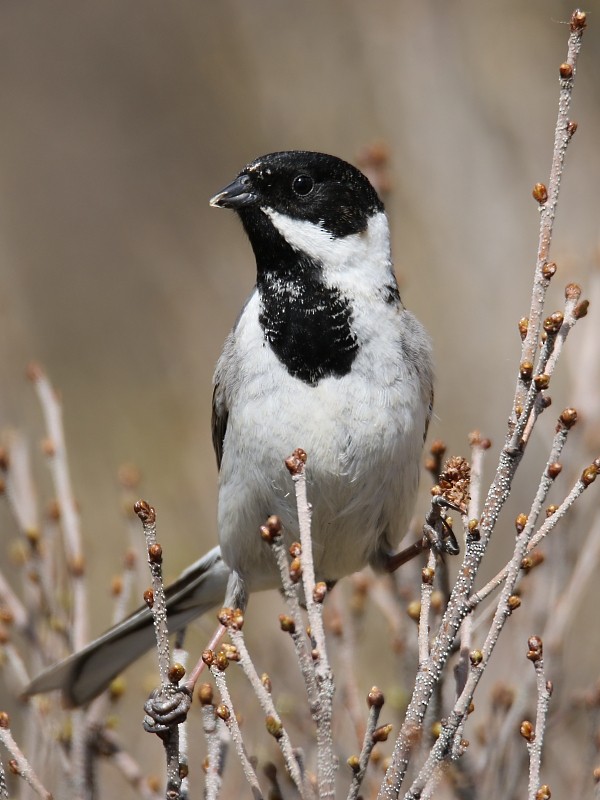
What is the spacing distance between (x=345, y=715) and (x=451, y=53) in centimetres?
360

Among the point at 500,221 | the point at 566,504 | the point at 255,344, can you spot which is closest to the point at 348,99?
the point at 500,221

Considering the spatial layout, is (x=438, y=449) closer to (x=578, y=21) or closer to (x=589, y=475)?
(x=589, y=475)

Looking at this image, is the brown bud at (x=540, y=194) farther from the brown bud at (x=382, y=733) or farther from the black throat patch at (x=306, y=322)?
the brown bud at (x=382, y=733)

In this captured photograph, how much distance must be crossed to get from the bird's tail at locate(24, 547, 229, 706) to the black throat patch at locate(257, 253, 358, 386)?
90 cm

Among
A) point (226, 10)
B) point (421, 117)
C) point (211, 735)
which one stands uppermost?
point (226, 10)

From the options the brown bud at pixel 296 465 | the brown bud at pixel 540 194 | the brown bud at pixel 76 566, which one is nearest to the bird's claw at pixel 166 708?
the brown bud at pixel 296 465

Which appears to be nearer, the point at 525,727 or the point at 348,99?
the point at 525,727

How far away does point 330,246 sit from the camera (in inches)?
135

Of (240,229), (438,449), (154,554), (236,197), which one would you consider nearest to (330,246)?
(236,197)

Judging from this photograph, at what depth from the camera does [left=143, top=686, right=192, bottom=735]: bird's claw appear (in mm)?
2225

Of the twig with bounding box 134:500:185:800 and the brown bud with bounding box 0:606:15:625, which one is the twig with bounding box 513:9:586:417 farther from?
the brown bud with bounding box 0:606:15:625

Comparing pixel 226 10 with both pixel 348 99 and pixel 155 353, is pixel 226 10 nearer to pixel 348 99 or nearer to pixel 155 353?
pixel 348 99

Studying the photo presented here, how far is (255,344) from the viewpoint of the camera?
11.1 ft

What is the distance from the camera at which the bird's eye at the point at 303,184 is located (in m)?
3.43
